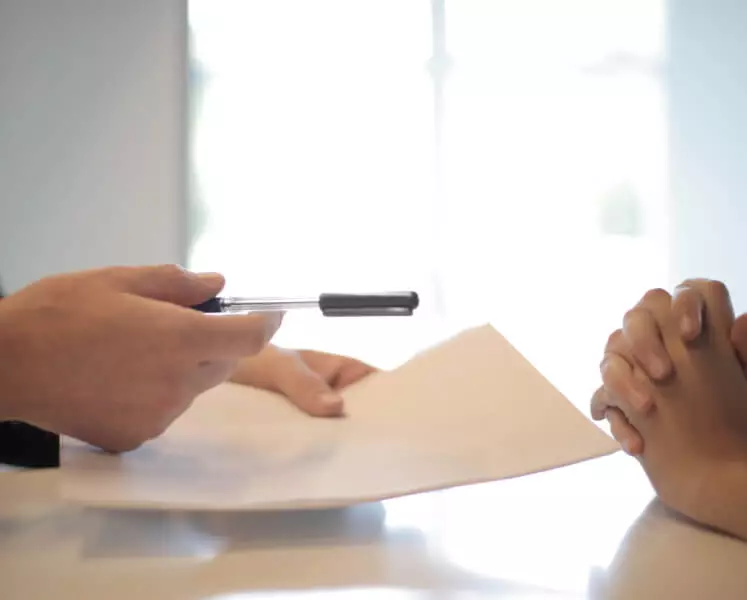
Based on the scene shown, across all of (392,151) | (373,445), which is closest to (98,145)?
(392,151)

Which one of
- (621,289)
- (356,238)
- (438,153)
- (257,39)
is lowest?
(621,289)

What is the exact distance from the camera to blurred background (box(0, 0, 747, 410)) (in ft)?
6.60

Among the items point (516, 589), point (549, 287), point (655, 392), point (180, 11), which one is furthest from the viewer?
point (549, 287)

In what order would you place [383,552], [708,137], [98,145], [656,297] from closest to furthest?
[383,552] < [656,297] < [98,145] < [708,137]

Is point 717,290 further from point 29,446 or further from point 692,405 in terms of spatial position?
point 29,446

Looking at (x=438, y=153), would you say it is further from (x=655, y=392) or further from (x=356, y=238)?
(x=655, y=392)

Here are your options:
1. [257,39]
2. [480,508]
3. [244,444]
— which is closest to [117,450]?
[244,444]

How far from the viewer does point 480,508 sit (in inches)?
12.9

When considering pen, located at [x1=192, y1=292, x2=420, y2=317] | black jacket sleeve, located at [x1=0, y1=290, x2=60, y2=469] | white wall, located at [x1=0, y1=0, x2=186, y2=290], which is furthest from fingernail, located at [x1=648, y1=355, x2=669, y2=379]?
white wall, located at [x1=0, y1=0, x2=186, y2=290]

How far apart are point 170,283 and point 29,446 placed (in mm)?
151

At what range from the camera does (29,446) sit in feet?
1.31

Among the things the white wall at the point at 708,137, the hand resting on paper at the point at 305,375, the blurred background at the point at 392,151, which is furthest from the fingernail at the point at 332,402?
the white wall at the point at 708,137

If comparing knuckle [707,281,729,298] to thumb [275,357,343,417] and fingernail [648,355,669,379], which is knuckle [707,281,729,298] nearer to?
fingernail [648,355,669,379]

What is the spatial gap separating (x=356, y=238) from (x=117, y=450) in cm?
177
